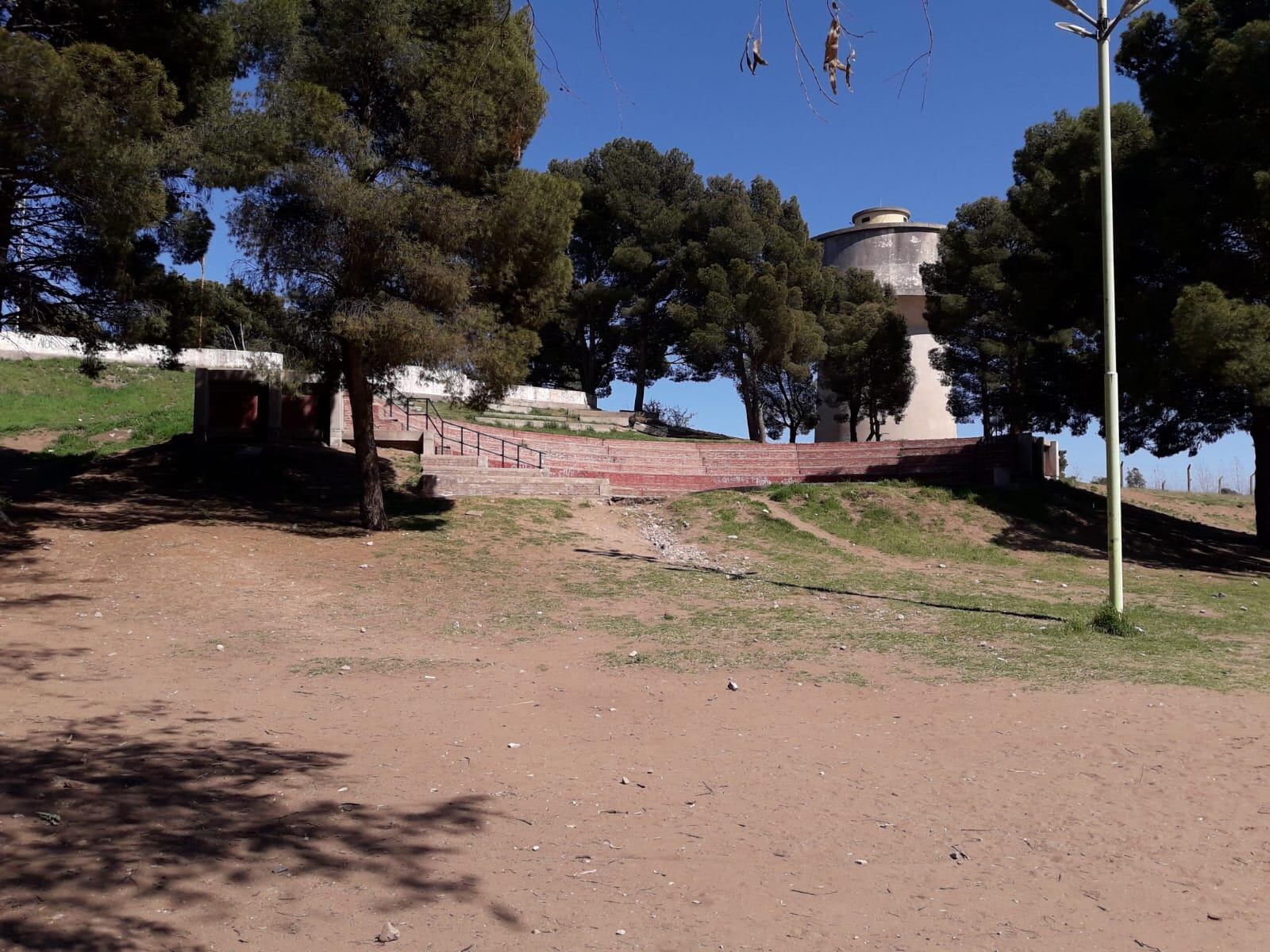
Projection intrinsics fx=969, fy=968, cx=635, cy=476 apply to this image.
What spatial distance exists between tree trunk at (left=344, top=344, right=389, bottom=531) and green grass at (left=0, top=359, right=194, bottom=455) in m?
7.51

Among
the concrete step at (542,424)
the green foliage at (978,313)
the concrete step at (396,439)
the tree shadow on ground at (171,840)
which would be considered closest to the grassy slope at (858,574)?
the concrete step at (396,439)

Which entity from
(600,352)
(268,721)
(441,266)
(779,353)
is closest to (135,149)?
(441,266)

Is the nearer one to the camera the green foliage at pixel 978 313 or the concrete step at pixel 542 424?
the concrete step at pixel 542 424

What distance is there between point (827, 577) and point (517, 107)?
9144mm

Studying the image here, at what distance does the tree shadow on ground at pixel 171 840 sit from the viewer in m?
3.70

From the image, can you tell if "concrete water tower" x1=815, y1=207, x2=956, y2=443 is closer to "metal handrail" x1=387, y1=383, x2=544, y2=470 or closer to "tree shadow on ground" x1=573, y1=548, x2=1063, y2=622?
"metal handrail" x1=387, y1=383, x2=544, y2=470

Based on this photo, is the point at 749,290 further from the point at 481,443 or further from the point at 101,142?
the point at 101,142

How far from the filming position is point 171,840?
440 cm

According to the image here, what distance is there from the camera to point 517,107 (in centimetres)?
1591

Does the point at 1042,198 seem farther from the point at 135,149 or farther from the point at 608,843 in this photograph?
the point at 608,843

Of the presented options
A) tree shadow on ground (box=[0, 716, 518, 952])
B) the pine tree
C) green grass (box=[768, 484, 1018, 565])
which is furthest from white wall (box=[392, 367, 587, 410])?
tree shadow on ground (box=[0, 716, 518, 952])

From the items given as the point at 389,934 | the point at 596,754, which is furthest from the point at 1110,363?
the point at 389,934

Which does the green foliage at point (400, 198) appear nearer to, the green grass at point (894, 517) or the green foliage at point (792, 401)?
the green grass at point (894, 517)

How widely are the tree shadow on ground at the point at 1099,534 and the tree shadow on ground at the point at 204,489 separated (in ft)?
40.8
